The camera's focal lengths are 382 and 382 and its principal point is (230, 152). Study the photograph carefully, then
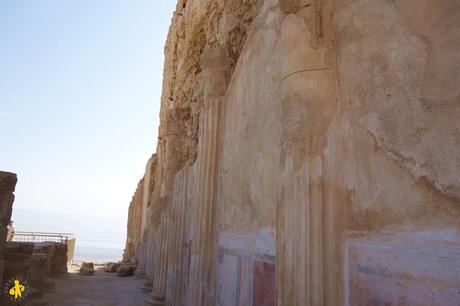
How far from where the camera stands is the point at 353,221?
195cm

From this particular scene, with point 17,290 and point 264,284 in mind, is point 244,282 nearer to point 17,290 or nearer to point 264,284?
point 264,284

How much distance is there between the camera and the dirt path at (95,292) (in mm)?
7418

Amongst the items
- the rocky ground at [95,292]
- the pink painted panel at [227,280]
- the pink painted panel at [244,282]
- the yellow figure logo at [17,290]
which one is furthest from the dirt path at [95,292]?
the pink painted panel at [244,282]

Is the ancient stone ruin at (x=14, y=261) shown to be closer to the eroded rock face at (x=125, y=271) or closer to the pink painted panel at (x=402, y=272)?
the eroded rock face at (x=125, y=271)

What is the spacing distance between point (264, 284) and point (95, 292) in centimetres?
681

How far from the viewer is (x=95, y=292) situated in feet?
28.3

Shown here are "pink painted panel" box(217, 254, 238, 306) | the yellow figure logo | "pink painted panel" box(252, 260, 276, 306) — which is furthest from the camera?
the yellow figure logo

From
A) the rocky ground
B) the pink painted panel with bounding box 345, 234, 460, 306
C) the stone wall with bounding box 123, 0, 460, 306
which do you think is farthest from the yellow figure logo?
the pink painted panel with bounding box 345, 234, 460, 306

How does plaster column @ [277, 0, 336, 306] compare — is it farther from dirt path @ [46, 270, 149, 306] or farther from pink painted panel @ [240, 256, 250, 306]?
dirt path @ [46, 270, 149, 306]

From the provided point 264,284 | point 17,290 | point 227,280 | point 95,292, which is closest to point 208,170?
point 227,280

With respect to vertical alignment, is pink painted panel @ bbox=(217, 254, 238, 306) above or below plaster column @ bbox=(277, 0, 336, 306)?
below

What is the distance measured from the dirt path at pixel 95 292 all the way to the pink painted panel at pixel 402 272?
21.1ft

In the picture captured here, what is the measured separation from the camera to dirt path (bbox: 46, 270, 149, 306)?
7.42m

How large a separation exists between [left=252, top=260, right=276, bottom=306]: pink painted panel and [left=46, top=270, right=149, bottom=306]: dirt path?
4946mm
